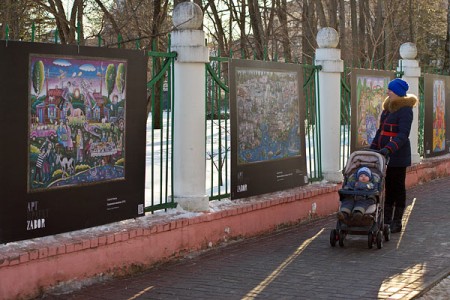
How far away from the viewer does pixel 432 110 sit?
1499cm

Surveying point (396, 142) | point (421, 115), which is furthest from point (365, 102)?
point (421, 115)

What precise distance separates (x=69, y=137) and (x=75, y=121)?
151 millimetres

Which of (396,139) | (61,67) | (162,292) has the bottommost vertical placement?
(162,292)

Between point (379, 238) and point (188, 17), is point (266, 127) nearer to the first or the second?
point (188, 17)

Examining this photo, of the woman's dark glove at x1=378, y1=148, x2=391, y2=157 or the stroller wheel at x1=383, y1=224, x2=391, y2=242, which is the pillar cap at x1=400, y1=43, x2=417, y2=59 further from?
the stroller wheel at x1=383, y1=224, x2=391, y2=242

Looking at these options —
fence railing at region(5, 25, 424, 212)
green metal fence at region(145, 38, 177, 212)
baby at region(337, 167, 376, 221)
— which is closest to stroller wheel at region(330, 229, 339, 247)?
baby at region(337, 167, 376, 221)

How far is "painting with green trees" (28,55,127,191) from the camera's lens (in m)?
6.09

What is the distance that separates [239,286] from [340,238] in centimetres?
196

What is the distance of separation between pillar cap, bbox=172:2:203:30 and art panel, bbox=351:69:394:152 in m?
4.12

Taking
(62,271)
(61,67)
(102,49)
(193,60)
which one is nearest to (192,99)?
(193,60)

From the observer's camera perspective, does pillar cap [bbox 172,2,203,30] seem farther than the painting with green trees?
Yes

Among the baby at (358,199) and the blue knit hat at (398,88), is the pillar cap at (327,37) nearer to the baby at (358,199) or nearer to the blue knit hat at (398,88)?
the blue knit hat at (398,88)

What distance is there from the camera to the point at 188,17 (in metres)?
7.91

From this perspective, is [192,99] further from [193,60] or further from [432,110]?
[432,110]
